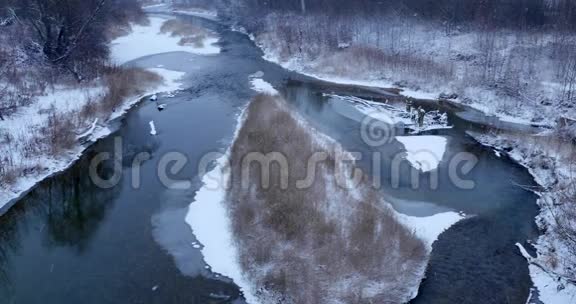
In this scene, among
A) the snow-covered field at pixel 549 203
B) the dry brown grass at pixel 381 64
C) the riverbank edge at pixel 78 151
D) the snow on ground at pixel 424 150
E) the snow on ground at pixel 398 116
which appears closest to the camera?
the snow-covered field at pixel 549 203

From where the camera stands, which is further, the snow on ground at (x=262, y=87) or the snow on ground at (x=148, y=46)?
the snow on ground at (x=148, y=46)

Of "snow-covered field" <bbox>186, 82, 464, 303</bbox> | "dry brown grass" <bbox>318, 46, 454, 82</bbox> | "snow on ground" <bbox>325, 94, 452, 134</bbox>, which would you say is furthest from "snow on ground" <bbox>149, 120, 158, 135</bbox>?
"dry brown grass" <bbox>318, 46, 454, 82</bbox>

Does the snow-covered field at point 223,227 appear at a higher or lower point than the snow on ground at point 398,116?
lower

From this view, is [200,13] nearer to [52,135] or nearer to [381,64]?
[381,64]

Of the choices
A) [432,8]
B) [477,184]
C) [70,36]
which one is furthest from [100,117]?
[432,8]

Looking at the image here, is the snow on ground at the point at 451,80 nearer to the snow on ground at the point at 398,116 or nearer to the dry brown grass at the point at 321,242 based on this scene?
the snow on ground at the point at 398,116

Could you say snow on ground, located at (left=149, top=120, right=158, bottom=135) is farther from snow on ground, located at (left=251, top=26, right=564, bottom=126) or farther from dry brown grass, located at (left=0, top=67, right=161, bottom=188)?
snow on ground, located at (left=251, top=26, right=564, bottom=126)

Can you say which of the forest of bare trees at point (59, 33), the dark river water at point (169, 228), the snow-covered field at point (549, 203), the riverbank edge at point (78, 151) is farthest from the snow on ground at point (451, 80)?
the forest of bare trees at point (59, 33)
